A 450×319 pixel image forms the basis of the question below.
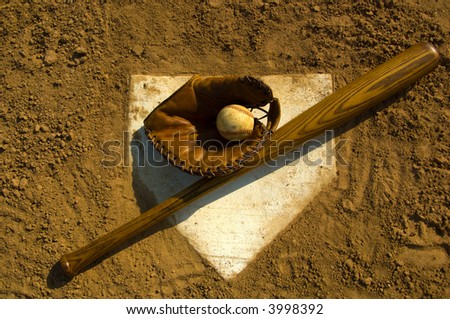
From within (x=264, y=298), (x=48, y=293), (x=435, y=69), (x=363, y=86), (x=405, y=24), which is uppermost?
(x=405, y=24)

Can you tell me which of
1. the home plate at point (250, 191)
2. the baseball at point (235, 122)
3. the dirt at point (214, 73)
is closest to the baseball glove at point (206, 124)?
the baseball at point (235, 122)

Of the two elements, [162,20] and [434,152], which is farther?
[162,20]

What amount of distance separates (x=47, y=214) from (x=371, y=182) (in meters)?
2.70

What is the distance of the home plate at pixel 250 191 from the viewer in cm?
296

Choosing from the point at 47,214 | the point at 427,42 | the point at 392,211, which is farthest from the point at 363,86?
the point at 47,214

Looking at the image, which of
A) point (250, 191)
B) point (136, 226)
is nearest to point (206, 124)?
point (250, 191)

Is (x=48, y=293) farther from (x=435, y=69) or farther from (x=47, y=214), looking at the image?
(x=435, y=69)

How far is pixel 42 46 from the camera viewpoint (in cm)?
336

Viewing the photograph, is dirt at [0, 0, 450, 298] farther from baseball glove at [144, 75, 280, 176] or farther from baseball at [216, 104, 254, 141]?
baseball at [216, 104, 254, 141]

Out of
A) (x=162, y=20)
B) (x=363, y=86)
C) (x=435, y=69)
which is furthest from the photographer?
(x=162, y=20)

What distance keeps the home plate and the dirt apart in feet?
0.33

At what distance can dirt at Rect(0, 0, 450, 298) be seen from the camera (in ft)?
9.59

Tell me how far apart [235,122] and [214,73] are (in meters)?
0.78

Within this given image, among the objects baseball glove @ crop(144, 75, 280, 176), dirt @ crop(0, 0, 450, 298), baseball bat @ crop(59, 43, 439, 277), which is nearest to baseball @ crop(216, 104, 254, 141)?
baseball glove @ crop(144, 75, 280, 176)
